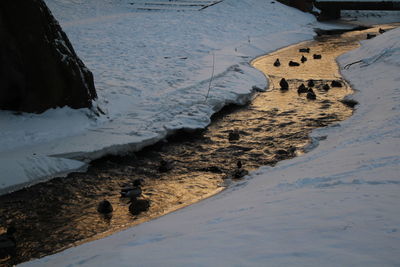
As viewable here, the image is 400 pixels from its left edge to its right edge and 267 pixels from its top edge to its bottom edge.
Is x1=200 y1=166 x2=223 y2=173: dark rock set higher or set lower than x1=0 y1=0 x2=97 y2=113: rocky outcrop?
lower

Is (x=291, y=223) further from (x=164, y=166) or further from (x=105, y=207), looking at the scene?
(x=164, y=166)

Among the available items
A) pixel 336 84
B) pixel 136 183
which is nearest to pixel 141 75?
pixel 336 84

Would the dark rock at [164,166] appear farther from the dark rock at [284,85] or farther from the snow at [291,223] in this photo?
the dark rock at [284,85]

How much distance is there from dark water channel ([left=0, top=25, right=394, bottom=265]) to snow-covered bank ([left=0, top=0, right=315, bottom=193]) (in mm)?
407

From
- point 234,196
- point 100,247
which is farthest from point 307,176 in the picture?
point 100,247

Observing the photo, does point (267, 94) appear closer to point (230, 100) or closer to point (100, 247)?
point (230, 100)

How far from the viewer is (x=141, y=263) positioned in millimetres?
3947

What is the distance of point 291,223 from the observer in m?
4.23

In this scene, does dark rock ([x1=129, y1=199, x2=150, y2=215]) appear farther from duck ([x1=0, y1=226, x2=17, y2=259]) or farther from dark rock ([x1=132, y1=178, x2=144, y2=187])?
duck ([x1=0, y1=226, x2=17, y2=259])

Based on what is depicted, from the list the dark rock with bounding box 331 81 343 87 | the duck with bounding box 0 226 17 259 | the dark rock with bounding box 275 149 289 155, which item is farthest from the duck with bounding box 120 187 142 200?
the dark rock with bounding box 331 81 343 87

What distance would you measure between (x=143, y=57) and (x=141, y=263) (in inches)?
468

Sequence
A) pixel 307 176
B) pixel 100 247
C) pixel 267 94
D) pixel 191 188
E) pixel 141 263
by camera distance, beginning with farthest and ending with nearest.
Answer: pixel 267 94 → pixel 191 188 → pixel 307 176 → pixel 100 247 → pixel 141 263

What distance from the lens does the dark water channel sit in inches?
233

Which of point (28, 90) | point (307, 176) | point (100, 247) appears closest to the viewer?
point (100, 247)
